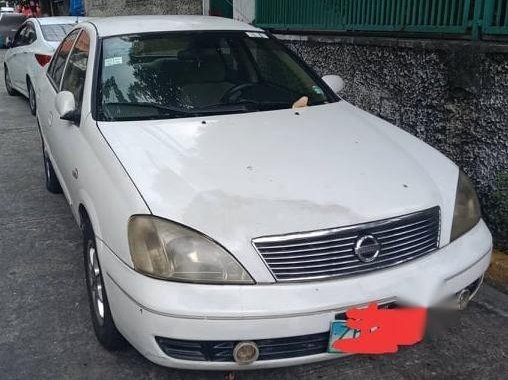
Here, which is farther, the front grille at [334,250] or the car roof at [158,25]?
the car roof at [158,25]

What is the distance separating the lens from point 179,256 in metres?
2.12

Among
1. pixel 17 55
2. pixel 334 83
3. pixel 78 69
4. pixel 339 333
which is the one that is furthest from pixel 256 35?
pixel 17 55

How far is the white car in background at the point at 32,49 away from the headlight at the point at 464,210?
241 inches

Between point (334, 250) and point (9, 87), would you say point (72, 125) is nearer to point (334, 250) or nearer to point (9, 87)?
point (334, 250)

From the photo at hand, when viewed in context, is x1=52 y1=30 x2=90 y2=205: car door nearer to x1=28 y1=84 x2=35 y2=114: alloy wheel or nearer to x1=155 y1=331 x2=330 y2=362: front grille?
x1=155 y1=331 x2=330 y2=362: front grille

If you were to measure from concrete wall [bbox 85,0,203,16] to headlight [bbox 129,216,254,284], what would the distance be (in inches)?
354

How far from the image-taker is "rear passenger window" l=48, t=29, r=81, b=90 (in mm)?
4223

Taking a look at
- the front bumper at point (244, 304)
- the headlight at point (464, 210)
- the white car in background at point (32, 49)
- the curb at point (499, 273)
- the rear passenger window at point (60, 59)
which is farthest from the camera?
the white car in background at point (32, 49)

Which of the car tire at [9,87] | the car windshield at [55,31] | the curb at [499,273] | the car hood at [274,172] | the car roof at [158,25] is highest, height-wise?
the car roof at [158,25]

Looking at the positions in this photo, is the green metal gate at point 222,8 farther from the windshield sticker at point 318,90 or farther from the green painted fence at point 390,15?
the windshield sticker at point 318,90

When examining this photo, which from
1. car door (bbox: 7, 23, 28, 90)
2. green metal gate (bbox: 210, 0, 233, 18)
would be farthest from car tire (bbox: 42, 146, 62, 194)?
green metal gate (bbox: 210, 0, 233, 18)

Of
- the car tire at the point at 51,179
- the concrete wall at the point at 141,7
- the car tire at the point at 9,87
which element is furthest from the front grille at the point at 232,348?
the concrete wall at the point at 141,7

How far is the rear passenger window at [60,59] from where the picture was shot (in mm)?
4223

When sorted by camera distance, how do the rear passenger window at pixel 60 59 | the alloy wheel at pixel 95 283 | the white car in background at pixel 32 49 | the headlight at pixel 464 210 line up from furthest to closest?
1. the white car in background at pixel 32 49
2. the rear passenger window at pixel 60 59
3. the alloy wheel at pixel 95 283
4. the headlight at pixel 464 210
